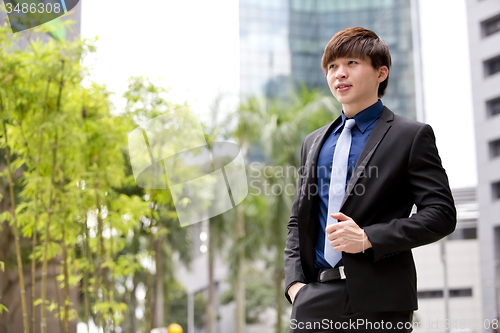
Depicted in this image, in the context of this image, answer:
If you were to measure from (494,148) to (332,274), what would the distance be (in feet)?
65.4

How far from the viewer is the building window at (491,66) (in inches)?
716

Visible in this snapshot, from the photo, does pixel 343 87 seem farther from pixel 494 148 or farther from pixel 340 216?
pixel 494 148

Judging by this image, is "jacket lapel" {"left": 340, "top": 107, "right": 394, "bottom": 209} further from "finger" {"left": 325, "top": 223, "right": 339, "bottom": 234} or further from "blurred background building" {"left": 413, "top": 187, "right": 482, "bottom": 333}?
"blurred background building" {"left": 413, "top": 187, "right": 482, "bottom": 333}

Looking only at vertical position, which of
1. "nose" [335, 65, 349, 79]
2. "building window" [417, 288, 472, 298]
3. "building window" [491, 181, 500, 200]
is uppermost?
"nose" [335, 65, 349, 79]

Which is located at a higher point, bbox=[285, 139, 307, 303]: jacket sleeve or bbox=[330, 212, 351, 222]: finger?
bbox=[330, 212, 351, 222]: finger

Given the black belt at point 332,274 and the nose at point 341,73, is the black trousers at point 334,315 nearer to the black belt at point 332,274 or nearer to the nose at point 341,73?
the black belt at point 332,274

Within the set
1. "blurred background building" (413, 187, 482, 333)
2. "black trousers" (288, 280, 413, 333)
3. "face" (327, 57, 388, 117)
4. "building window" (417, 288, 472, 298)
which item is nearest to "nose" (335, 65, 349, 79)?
"face" (327, 57, 388, 117)

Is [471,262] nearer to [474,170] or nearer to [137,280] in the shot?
[474,170]

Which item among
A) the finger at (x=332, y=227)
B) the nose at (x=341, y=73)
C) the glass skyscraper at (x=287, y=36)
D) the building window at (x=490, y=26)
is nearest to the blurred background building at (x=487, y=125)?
the building window at (x=490, y=26)

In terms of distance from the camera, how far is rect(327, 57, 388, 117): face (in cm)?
106

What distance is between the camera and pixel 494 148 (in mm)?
18469

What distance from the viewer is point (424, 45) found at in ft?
51.4

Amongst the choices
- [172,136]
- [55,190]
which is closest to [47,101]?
[55,190]

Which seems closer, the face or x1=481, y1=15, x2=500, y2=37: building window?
the face
